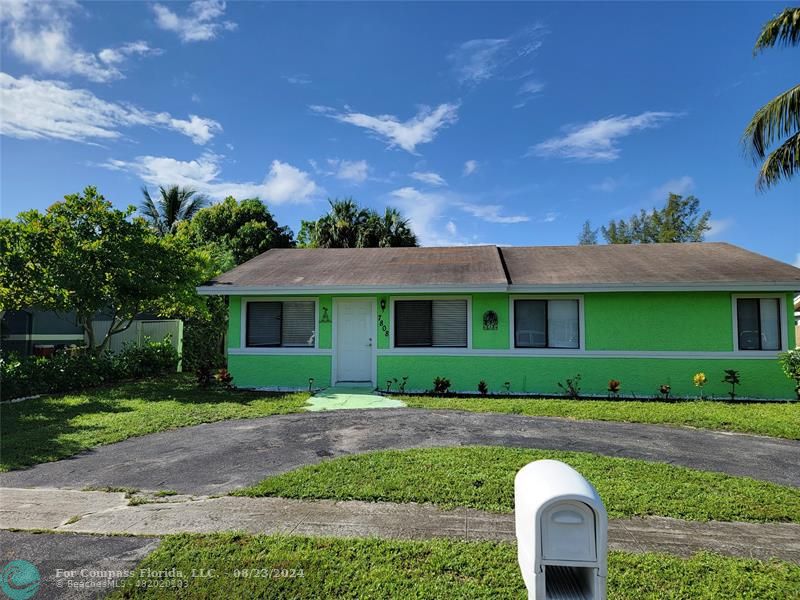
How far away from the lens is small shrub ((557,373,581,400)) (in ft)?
33.8

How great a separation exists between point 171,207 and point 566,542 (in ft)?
108

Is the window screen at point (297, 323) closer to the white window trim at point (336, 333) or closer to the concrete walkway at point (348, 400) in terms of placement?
the white window trim at point (336, 333)

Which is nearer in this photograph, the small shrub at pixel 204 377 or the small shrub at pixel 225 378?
the small shrub at pixel 225 378

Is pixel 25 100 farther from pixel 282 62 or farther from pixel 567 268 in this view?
pixel 567 268

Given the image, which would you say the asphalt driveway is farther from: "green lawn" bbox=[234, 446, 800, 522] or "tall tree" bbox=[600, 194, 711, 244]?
"tall tree" bbox=[600, 194, 711, 244]

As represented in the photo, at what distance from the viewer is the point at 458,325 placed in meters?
11.0

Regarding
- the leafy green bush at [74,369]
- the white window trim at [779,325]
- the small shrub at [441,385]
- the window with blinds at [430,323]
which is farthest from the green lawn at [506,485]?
the leafy green bush at [74,369]

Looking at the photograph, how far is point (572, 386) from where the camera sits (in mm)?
10367

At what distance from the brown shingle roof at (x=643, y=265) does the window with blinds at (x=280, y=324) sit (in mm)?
5477

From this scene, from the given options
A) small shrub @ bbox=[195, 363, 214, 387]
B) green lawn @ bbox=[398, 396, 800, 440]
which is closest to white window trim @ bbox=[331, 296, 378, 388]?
green lawn @ bbox=[398, 396, 800, 440]

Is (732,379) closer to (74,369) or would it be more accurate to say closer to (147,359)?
(74,369)

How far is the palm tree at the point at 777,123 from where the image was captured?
1056 centimetres

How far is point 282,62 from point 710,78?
14450 millimetres

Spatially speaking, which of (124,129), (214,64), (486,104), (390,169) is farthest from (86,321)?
(486,104)
